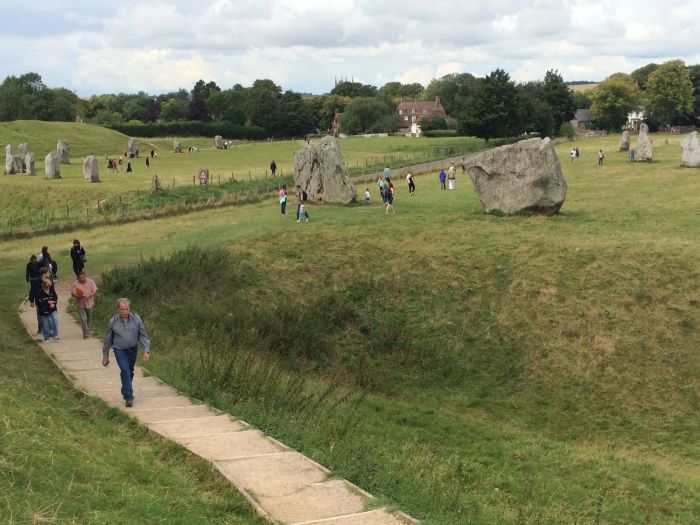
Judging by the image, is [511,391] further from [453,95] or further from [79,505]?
[453,95]

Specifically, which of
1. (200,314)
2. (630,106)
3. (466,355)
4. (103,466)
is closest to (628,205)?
(466,355)

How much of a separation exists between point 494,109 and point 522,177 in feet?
178

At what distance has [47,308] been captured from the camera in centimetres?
1752

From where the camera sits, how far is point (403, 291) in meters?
25.7

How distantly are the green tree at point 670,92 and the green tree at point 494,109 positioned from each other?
160ft

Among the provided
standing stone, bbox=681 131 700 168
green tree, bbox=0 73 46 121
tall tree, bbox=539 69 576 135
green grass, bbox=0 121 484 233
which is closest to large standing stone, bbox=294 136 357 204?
green grass, bbox=0 121 484 233

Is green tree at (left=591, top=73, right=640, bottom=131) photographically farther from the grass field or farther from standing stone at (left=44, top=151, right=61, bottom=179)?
the grass field

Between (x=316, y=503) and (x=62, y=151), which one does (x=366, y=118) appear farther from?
(x=316, y=503)

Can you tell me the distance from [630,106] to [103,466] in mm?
126603

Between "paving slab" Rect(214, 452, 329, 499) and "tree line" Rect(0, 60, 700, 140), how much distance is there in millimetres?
79574

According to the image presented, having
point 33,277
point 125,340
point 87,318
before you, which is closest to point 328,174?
point 33,277

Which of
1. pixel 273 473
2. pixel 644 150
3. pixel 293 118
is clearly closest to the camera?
pixel 273 473

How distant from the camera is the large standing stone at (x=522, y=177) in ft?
109

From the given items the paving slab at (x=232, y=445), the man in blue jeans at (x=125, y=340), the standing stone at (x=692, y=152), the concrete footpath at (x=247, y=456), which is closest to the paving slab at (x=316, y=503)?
the concrete footpath at (x=247, y=456)
